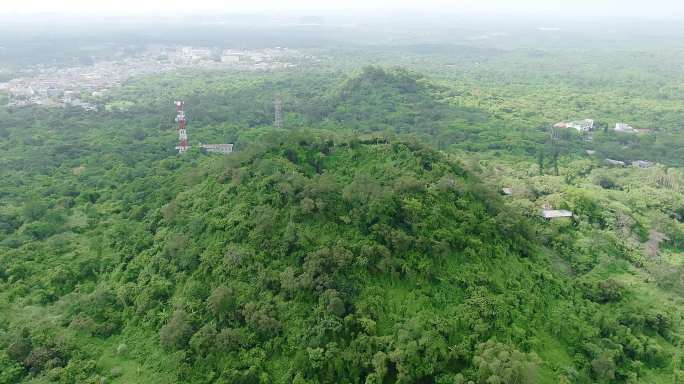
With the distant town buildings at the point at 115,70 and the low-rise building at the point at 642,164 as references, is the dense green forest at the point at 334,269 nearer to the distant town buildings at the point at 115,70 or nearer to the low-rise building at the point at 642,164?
the low-rise building at the point at 642,164

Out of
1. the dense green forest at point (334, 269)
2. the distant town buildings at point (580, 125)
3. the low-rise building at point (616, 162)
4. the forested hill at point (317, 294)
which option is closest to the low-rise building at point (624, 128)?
the distant town buildings at point (580, 125)

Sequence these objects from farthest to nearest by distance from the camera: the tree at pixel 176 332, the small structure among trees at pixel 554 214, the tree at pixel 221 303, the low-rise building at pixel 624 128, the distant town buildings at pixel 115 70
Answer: the distant town buildings at pixel 115 70 < the low-rise building at pixel 624 128 < the small structure among trees at pixel 554 214 < the tree at pixel 221 303 < the tree at pixel 176 332

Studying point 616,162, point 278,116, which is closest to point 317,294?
point 616,162

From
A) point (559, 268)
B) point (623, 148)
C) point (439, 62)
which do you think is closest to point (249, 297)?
point (559, 268)

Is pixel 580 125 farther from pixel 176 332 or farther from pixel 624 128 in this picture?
pixel 176 332

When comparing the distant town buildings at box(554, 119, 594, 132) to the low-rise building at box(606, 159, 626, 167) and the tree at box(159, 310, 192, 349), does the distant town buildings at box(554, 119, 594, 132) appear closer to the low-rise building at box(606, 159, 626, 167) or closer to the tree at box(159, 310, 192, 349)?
the low-rise building at box(606, 159, 626, 167)

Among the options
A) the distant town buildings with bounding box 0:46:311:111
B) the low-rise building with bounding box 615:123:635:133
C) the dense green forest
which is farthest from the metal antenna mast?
the low-rise building with bounding box 615:123:635:133
